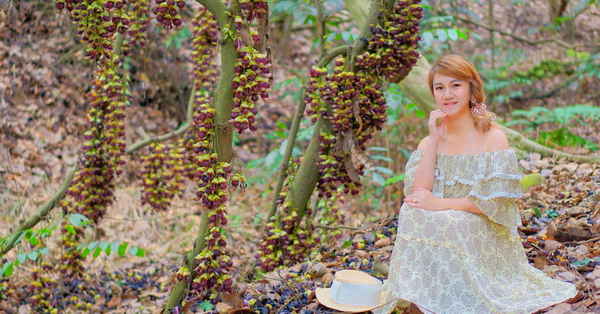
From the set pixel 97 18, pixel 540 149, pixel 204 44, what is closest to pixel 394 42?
pixel 204 44

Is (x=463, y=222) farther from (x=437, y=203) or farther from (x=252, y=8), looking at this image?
(x=252, y=8)

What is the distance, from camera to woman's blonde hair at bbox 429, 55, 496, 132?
84.6 inches

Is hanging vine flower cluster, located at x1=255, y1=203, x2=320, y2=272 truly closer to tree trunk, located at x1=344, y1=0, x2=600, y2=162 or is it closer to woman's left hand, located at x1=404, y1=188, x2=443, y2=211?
woman's left hand, located at x1=404, y1=188, x2=443, y2=211

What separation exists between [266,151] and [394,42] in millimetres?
3844

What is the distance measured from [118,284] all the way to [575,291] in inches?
114

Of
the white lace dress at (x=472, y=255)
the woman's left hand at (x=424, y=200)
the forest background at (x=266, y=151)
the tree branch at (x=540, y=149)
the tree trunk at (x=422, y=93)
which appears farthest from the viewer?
the tree trunk at (x=422, y=93)

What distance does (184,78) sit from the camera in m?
6.45

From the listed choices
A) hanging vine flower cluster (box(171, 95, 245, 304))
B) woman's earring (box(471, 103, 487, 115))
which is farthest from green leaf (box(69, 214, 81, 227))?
woman's earring (box(471, 103, 487, 115))

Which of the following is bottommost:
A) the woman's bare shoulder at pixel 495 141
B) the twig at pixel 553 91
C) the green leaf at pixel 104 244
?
the green leaf at pixel 104 244

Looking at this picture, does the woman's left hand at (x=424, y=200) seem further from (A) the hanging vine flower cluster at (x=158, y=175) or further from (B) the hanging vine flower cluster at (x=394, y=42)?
(A) the hanging vine flower cluster at (x=158, y=175)

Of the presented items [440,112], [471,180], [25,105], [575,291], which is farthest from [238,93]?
[25,105]

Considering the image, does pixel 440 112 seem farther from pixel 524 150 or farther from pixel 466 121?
pixel 524 150

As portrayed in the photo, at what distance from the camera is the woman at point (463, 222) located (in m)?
2.03

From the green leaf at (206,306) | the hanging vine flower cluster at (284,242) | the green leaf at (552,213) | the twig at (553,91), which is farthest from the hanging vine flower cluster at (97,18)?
the twig at (553,91)
